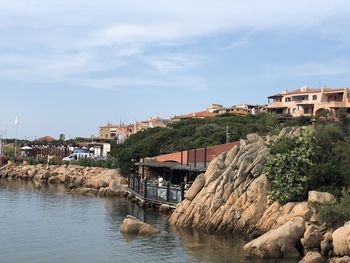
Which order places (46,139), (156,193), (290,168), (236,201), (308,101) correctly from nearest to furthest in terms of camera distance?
(290,168)
(236,201)
(156,193)
(308,101)
(46,139)

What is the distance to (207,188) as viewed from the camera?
34906 mm

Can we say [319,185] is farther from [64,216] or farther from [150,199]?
[64,216]

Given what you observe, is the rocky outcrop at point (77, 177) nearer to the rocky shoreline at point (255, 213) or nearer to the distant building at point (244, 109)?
the rocky shoreline at point (255, 213)

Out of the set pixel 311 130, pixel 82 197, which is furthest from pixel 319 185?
pixel 82 197

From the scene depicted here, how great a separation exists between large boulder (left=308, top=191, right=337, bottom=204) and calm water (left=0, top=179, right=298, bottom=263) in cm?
474

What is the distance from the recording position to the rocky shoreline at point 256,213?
25.8 meters

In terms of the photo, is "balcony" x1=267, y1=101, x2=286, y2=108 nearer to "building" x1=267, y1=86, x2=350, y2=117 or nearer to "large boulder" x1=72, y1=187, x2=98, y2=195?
"building" x1=267, y1=86, x2=350, y2=117

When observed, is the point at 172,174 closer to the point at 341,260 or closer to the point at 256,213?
the point at 256,213

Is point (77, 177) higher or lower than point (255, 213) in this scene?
higher

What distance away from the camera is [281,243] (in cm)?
2602

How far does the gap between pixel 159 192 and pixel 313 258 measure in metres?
20.4

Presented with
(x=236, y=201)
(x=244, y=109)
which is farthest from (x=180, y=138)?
(x=244, y=109)

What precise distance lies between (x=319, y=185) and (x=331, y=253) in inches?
272

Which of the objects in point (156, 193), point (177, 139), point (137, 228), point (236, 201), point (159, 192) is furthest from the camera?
point (177, 139)
